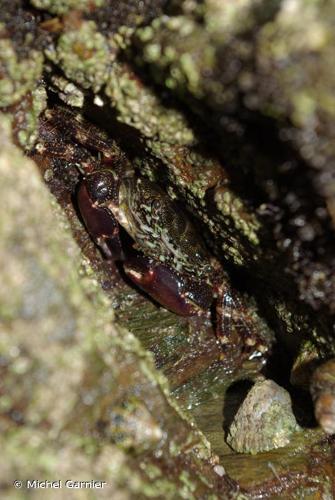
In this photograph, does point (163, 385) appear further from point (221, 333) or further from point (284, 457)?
point (221, 333)

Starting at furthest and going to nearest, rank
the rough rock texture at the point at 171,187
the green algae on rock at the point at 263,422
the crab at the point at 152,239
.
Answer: the crab at the point at 152,239 → the green algae on rock at the point at 263,422 → the rough rock texture at the point at 171,187

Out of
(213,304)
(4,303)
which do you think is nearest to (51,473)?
(4,303)

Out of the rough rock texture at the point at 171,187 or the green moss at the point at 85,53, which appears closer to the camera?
the rough rock texture at the point at 171,187

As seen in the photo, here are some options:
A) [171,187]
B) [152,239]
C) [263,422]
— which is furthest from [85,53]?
[263,422]

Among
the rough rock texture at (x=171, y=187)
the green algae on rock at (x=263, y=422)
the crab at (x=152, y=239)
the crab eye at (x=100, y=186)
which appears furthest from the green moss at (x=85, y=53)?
the green algae on rock at (x=263, y=422)

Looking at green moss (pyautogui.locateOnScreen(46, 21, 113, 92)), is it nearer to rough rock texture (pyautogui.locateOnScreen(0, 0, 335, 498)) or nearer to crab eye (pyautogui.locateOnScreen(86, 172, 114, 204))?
rough rock texture (pyautogui.locateOnScreen(0, 0, 335, 498))

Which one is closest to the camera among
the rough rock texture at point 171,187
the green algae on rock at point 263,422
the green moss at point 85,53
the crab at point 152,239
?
the rough rock texture at point 171,187

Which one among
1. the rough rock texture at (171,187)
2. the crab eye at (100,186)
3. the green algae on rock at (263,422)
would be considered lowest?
the green algae on rock at (263,422)

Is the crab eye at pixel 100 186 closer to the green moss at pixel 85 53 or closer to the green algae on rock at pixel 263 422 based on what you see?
the green moss at pixel 85 53

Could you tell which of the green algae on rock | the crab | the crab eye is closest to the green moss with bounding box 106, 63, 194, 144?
the crab
